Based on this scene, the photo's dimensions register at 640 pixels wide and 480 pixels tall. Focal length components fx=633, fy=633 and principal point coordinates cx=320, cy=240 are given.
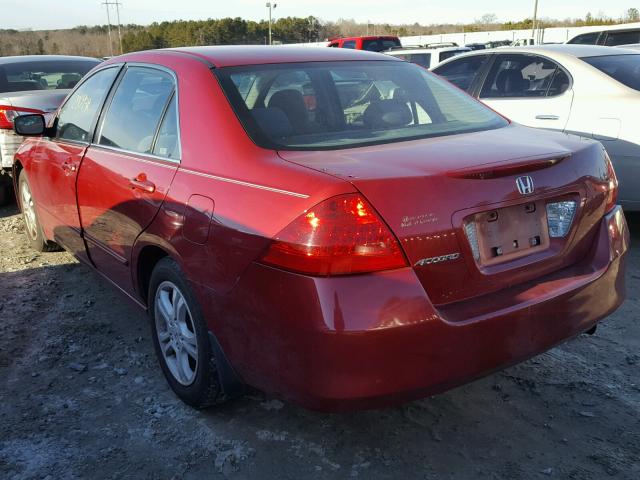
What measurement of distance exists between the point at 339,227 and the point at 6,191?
6.40 m

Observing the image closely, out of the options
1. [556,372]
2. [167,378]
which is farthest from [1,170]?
[556,372]

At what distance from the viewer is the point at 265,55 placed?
3252 mm

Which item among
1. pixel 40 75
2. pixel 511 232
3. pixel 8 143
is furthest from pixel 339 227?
pixel 40 75

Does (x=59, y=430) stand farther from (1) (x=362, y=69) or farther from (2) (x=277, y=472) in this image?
(1) (x=362, y=69)

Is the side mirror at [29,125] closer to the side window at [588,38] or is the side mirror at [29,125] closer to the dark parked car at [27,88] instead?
the dark parked car at [27,88]

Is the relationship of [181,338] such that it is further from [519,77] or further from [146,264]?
[519,77]

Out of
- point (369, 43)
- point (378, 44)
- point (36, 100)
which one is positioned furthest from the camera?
point (378, 44)

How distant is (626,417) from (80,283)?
3.69 m

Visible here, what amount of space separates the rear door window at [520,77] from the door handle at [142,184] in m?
4.11

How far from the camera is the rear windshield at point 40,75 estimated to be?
7438 mm

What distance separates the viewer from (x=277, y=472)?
2506 mm

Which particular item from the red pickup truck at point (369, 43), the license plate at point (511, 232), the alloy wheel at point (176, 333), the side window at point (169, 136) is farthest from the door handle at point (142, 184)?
the red pickup truck at point (369, 43)

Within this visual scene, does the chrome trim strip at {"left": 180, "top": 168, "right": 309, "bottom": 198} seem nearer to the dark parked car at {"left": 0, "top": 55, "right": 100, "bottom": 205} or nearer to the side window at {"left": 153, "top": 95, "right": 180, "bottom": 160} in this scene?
the side window at {"left": 153, "top": 95, "right": 180, "bottom": 160}

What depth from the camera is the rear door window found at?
586 cm
